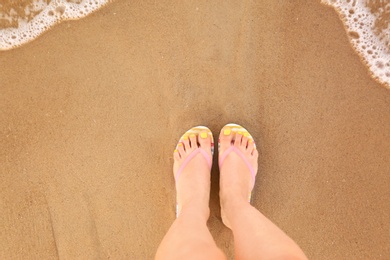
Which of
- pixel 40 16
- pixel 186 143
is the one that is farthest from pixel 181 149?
pixel 40 16

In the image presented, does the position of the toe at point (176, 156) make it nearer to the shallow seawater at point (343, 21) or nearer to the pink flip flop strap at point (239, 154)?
the pink flip flop strap at point (239, 154)

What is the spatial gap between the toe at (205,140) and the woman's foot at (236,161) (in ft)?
0.18

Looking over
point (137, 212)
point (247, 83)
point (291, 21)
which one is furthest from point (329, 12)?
point (137, 212)

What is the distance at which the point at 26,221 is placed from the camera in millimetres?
1890

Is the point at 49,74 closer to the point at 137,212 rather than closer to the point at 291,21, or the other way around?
the point at 137,212

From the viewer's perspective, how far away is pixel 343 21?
72.2 inches

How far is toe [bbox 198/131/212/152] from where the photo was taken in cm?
185

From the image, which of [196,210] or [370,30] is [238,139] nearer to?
[196,210]

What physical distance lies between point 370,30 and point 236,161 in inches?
36.5

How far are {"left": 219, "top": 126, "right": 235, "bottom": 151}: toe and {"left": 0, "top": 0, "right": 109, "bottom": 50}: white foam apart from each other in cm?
88

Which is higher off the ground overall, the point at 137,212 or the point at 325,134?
the point at 325,134

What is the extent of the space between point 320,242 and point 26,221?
4.86 ft

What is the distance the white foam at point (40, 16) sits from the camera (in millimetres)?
1881

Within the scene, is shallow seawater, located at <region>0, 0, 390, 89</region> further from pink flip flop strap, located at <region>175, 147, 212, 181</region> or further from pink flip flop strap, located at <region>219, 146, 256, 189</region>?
pink flip flop strap, located at <region>175, 147, 212, 181</region>
